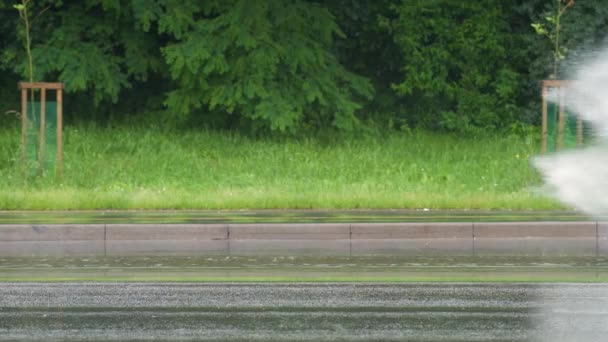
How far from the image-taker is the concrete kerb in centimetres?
1355

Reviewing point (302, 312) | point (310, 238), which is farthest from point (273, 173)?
point (302, 312)

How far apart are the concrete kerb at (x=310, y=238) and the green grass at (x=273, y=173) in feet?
9.18

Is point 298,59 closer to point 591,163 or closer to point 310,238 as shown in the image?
point 310,238

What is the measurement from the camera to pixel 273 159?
21.5 meters

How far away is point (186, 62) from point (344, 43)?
273 inches

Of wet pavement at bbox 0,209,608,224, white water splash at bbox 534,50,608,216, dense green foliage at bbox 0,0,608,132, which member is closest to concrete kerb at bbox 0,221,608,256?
wet pavement at bbox 0,209,608,224

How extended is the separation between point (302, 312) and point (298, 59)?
1475cm

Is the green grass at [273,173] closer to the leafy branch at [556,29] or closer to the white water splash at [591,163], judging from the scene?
the leafy branch at [556,29]

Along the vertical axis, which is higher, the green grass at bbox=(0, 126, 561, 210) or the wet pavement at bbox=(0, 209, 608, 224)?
the green grass at bbox=(0, 126, 561, 210)

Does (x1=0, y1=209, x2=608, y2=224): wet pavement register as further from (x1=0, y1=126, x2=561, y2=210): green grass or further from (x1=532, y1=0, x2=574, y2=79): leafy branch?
(x1=532, y1=0, x2=574, y2=79): leafy branch

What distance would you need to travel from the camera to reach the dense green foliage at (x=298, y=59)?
2352 cm

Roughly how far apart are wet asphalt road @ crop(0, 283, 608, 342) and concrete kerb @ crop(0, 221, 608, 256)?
9.34 ft

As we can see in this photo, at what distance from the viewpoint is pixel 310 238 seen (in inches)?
544

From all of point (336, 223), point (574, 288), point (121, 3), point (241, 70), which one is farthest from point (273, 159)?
point (574, 288)
